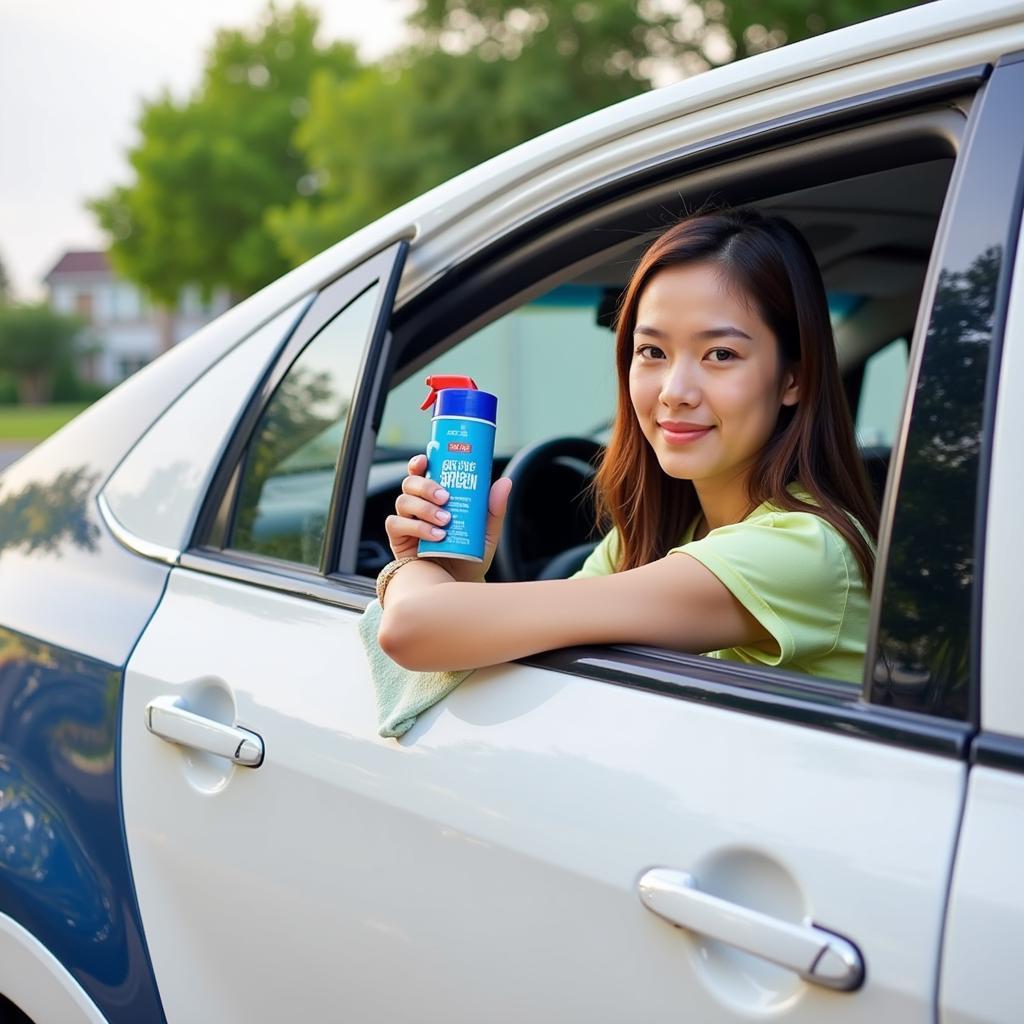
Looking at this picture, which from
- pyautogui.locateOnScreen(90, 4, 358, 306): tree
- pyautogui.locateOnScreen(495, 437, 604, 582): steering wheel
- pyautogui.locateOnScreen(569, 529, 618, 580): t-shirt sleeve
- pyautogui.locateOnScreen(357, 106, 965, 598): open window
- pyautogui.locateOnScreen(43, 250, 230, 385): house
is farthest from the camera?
pyautogui.locateOnScreen(43, 250, 230, 385): house

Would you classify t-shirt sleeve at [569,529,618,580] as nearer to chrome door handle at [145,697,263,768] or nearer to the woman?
the woman

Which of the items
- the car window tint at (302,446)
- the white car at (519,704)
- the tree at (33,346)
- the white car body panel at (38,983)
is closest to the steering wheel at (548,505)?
the white car at (519,704)

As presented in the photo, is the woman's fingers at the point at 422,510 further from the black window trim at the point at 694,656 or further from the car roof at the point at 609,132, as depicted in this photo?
the car roof at the point at 609,132

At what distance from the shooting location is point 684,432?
147 centimetres

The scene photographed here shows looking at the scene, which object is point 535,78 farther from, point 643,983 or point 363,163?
point 643,983

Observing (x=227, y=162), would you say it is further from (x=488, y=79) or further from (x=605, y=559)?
(x=605, y=559)

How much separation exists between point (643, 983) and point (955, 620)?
1.39ft

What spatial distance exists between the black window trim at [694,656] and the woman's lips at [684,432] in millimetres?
317

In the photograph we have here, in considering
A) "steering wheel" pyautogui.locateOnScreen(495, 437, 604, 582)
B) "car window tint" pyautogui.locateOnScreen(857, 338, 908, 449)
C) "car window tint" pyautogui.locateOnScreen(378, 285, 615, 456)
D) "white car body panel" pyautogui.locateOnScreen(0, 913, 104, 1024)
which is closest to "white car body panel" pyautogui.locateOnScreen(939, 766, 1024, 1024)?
"white car body panel" pyautogui.locateOnScreen(0, 913, 104, 1024)

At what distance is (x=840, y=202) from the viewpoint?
204 centimetres

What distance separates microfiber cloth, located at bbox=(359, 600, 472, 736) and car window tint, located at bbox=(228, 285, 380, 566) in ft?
1.19

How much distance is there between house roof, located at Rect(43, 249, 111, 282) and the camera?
70.9 metres

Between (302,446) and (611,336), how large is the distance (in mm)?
1180

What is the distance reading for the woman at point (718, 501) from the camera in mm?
1253
